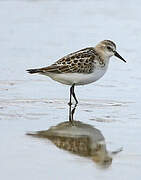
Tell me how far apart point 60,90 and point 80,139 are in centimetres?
255

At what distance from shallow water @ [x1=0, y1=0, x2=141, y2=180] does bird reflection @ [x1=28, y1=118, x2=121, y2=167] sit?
0.09 m

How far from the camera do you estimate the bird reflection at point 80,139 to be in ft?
20.0

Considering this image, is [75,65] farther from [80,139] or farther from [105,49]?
[80,139]

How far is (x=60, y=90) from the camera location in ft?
30.0

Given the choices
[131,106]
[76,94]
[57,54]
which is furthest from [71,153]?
[57,54]

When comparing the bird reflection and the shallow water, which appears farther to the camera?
the bird reflection

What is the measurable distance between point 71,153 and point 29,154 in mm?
389

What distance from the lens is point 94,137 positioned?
6.76 meters

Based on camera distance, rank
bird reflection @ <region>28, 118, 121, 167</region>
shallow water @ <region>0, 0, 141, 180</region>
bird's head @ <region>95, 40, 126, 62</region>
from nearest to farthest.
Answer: shallow water @ <region>0, 0, 141, 180</region>
bird reflection @ <region>28, 118, 121, 167</region>
bird's head @ <region>95, 40, 126, 62</region>

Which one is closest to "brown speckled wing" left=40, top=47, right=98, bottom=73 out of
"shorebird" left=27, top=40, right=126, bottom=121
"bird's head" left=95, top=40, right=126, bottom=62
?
"shorebird" left=27, top=40, right=126, bottom=121

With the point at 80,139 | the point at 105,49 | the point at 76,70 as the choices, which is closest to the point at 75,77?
the point at 76,70

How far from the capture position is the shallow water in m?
5.79

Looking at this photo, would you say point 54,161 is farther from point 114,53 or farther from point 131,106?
point 114,53

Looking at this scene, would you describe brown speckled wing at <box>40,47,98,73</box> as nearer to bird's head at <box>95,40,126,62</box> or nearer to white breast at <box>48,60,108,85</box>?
white breast at <box>48,60,108,85</box>
